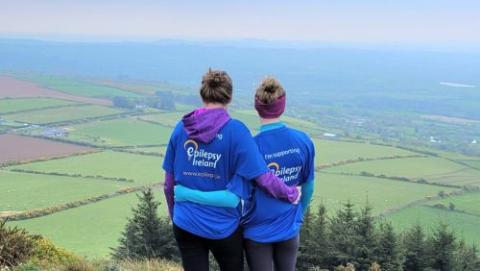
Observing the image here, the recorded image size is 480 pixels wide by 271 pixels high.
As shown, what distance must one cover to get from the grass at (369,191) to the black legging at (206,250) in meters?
22.6

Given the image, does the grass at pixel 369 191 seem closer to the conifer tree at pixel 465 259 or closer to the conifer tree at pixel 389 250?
the conifer tree at pixel 465 259

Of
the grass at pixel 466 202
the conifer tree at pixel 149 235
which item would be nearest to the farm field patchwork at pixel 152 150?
the grass at pixel 466 202

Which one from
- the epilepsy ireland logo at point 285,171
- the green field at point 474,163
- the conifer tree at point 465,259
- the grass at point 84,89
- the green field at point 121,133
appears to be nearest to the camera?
the epilepsy ireland logo at point 285,171

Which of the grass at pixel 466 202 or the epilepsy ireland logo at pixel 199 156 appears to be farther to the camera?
the grass at pixel 466 202

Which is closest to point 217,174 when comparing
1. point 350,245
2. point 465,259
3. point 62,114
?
point 350,245

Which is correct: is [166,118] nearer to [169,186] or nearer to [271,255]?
[169,186]

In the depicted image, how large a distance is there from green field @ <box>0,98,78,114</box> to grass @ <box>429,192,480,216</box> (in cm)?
4369

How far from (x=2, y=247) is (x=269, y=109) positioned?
3.93 metres

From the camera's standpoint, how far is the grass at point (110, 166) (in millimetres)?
32562

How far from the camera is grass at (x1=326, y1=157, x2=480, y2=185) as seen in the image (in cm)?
3691

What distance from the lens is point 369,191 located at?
3173 centimetres

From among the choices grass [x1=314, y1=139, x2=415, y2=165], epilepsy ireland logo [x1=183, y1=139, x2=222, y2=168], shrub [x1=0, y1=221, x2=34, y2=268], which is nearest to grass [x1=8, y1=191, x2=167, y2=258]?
shrub [x1=0, y1=221, x2=34, y2=268]

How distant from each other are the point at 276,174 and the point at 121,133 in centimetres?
4720

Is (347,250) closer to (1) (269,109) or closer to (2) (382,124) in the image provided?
(1) (269,109)
